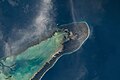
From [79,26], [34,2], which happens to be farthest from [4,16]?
[79,26]

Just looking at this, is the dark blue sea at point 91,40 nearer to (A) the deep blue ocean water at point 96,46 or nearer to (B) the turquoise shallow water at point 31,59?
(A) the deep blue ocean water at point 96,46

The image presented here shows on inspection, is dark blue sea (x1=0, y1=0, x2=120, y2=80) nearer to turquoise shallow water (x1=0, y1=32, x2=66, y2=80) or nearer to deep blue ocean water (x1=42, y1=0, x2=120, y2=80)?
deep blue ocean water (x1=42, y1=0, x2=120, y2=80)

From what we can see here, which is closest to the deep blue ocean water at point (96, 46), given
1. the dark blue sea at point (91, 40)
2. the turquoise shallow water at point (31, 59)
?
the dark blue sea at point (91, 40)

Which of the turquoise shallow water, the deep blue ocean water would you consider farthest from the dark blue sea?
the turquoise shallow water

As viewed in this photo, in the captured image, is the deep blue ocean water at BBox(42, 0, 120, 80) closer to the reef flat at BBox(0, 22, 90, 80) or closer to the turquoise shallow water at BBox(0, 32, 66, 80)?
the reef flat at BBox(0, 22, 90, 80)

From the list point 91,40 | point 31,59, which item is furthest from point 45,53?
point 91,40
